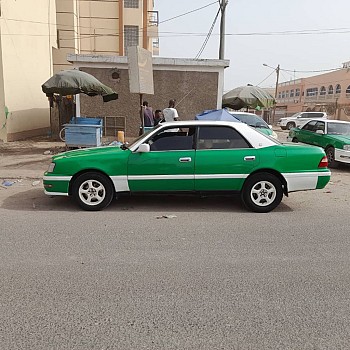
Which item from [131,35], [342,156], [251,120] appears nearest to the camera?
[342,156]

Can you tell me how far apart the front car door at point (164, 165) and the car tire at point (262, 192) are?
0.96m

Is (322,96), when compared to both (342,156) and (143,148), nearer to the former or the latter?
(342,156)

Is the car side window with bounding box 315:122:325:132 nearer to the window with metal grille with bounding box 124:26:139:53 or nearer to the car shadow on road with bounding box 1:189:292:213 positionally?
the car shadow on road with bounding box 1:189:292:213

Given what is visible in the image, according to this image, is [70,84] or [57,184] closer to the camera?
[57,184]

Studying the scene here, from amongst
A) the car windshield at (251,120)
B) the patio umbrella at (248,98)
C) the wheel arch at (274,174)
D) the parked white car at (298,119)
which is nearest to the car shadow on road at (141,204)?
the wheel arch at (274,174)

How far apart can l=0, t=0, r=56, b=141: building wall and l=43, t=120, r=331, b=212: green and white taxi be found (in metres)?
10.1


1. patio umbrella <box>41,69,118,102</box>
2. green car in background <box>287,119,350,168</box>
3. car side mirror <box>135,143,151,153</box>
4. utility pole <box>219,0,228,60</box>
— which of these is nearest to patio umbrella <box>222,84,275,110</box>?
utility pole <box>219,0,228,60</box>

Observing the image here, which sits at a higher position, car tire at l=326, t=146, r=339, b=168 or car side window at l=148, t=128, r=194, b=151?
car side window at l=148, t=128, r=194, b=151

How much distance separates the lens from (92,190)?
5797 millimetres

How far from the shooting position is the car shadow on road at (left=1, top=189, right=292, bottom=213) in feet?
19.7

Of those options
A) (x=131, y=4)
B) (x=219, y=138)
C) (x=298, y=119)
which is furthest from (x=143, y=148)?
(x=298, y=119)

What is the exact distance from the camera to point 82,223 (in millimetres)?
5188

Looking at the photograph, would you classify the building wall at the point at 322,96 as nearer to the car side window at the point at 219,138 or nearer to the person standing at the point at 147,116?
the person standing at the point at 147,116

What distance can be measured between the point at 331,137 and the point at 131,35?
20.8m
